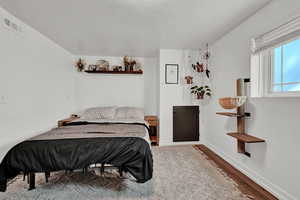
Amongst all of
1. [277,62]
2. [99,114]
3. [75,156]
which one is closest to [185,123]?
[99,114]

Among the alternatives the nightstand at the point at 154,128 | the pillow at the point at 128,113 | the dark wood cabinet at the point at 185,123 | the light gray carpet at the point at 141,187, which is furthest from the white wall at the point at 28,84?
the dark wood cabinet at the point at 185,123

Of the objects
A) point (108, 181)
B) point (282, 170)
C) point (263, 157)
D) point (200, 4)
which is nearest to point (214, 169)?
point (263, 157)

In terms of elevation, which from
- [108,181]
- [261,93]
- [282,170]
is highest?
[261,93]

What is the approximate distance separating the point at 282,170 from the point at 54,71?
3935mm

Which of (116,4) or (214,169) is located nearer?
(116,4)

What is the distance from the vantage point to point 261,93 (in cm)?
210

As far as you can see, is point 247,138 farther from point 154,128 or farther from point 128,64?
point 128,64

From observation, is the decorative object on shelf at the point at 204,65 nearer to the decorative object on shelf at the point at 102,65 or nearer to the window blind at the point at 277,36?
the window blind at the point at 277,36

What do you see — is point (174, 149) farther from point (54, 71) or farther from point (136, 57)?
point (54, 71)

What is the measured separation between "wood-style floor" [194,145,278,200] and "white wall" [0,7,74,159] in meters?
3.08

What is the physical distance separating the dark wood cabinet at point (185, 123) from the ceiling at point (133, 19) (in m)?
1.45

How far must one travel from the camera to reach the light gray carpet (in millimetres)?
1771

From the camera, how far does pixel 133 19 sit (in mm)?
2211

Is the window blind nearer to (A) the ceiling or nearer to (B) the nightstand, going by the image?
(A) the ceiling
